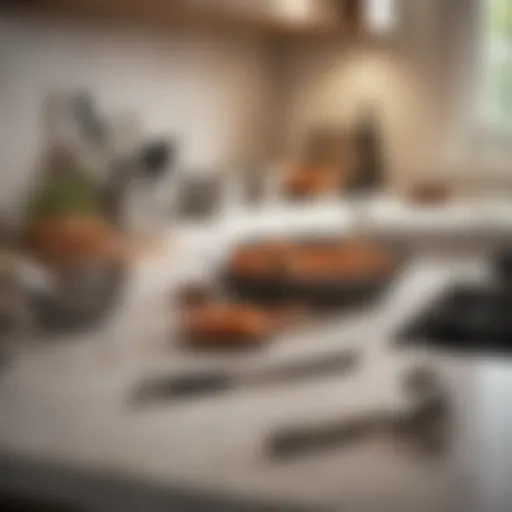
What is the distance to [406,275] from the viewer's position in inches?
26.6

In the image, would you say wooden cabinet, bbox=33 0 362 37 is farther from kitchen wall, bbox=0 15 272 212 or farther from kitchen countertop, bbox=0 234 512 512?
kitchen countertop, bbox=0 234 512 512

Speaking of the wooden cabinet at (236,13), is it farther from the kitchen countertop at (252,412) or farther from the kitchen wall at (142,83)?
the kitchen countertop at (252,412)

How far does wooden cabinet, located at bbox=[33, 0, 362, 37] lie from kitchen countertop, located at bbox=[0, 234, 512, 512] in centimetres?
15

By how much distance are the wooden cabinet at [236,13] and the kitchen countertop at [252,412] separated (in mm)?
154

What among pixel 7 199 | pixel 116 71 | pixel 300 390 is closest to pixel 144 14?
pixel 116 71

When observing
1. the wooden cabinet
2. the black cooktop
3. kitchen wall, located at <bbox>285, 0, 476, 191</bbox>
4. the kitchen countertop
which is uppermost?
the wooden cabinet

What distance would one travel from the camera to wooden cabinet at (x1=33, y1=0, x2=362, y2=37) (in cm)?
68

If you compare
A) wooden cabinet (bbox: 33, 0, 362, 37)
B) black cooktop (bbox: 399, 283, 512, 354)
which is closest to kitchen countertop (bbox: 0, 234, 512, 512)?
black cooktop (bbox: 399, 283, 512, 354)

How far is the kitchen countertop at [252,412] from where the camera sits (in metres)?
0.63

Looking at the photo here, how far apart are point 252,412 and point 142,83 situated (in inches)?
8.7

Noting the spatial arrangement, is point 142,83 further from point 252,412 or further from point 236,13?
point 252,412

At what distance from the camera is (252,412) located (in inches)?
26.6

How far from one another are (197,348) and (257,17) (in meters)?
0.22

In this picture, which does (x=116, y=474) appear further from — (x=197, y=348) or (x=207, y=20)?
(x=207, y=20)
